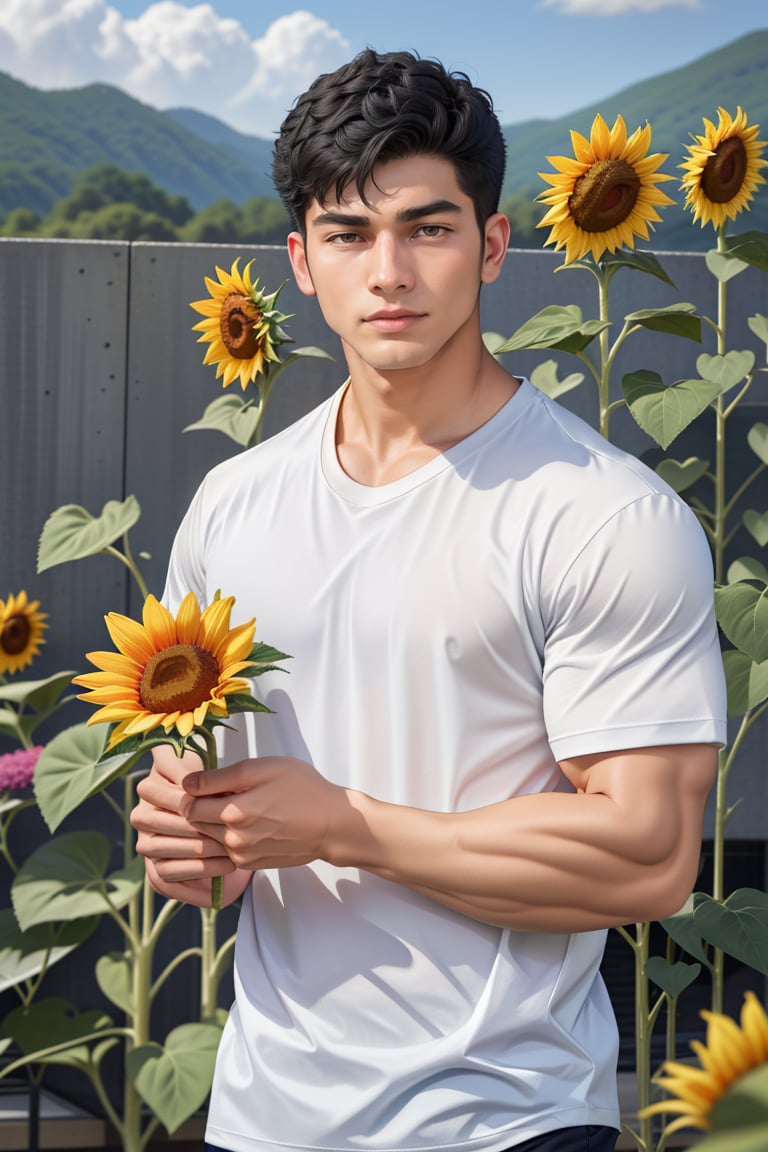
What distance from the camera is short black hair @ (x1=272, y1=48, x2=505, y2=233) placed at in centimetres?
100

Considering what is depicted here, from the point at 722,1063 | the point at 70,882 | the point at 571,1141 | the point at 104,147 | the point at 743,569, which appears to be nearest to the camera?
the point at 722,1063

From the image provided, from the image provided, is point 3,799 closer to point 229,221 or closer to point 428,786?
point 428,786

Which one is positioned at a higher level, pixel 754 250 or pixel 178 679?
pixel 754 250

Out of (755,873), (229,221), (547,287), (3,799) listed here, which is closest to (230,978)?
(3,799)

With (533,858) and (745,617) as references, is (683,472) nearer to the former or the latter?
(745,617)

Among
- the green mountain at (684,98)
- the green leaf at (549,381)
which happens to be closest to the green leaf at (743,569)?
the green leaf at (549,381)

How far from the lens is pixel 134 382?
2.30 meters

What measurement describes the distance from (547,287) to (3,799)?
A: 4.19 ft

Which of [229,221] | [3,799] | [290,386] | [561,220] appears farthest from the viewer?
[229,221]

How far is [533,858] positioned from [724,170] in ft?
3.65

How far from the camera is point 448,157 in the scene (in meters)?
1.01

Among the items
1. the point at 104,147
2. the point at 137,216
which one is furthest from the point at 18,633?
the point at 104,147

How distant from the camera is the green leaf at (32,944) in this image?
2.06m

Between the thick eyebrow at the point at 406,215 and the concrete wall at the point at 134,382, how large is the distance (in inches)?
Result: 50.6
